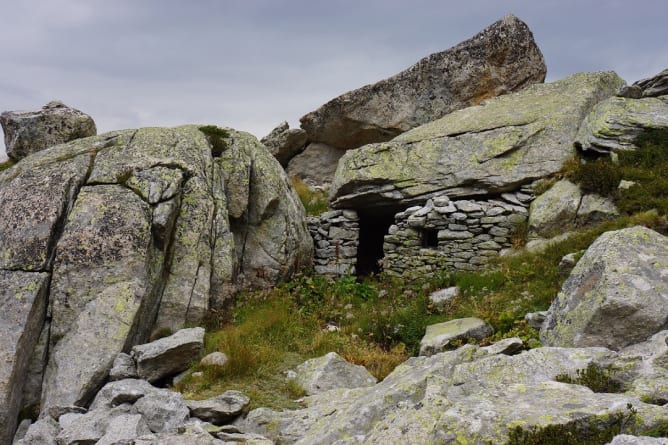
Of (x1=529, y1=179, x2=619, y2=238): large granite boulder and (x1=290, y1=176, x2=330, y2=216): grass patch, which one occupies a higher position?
(x1=290, y1=176, x2=330, y2=216): grass patch

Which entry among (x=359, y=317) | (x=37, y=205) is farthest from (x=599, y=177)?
(x=37, y=205)

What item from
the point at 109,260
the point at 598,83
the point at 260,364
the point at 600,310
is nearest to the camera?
the point at 600,310

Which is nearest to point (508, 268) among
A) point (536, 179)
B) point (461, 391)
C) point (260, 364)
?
point (536, 179)

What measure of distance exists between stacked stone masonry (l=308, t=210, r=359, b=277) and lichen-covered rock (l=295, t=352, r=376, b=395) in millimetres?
7211

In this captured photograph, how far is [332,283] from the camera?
14.9 metres

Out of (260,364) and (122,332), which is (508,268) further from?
(122,332)

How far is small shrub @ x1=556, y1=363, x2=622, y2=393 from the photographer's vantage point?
5438 millimetres

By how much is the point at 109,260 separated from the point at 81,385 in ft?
8.35

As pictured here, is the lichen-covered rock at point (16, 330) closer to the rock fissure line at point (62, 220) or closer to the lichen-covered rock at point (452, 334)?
the rock fissure line at point (62, 220)

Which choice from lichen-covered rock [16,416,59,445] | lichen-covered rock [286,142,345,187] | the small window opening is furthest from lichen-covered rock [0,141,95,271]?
lichen-covered rock [286,142,345,187]

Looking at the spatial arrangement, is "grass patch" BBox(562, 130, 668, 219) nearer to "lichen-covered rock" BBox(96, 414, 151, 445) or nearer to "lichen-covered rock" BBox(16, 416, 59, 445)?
"lichen-covered rock" BBox(96, 414, 151, 445)

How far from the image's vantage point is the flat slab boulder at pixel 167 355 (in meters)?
9.36

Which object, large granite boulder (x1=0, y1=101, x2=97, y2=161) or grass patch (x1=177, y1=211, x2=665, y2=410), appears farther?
large granite boulder (x1=0, y1=101, x2=97, y2=161)

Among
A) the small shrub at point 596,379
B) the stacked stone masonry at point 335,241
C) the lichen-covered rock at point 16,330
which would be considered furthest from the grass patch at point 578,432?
the stacked stone masonry at point 335,241
